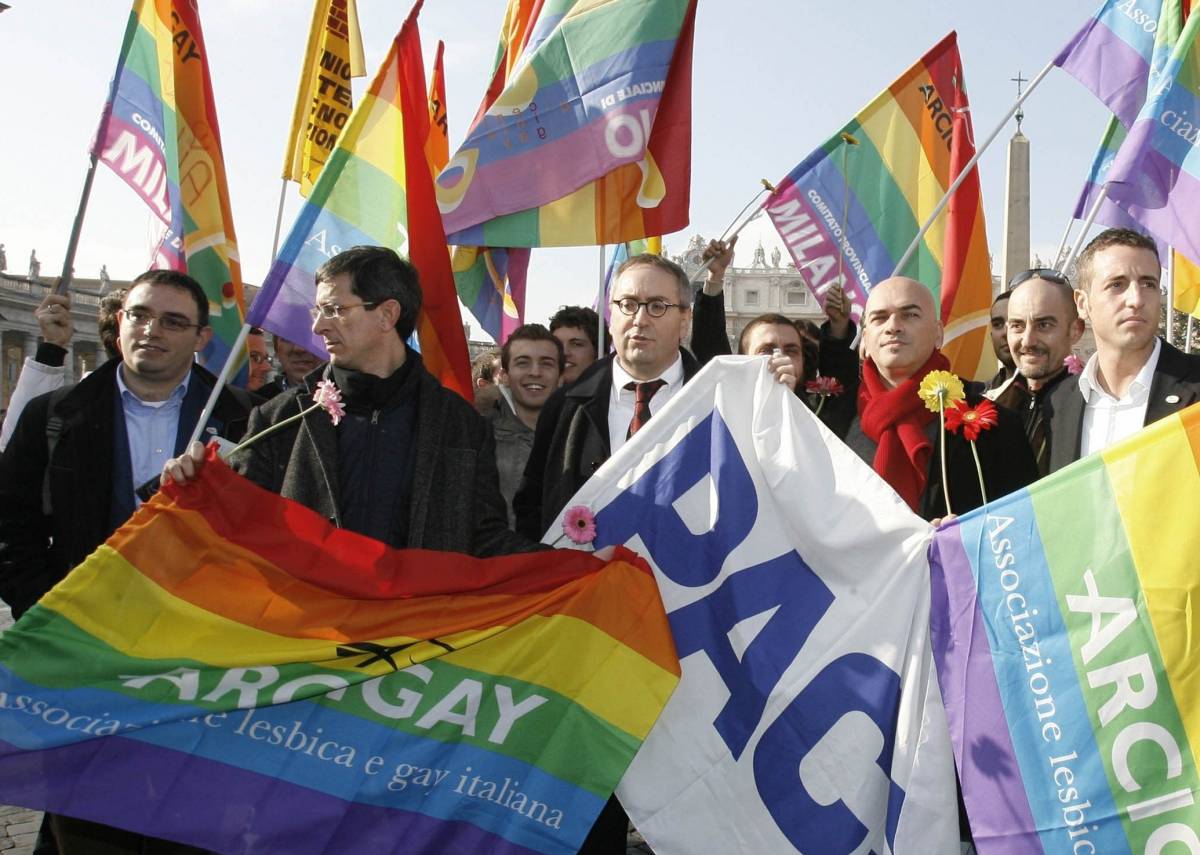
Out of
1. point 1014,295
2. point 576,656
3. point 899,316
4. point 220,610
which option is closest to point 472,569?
point 576,656

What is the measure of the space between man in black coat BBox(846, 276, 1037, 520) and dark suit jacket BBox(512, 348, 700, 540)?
65 cm

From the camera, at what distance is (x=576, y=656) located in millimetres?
3303

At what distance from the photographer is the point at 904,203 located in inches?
298

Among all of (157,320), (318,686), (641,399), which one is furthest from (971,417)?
(157,320)

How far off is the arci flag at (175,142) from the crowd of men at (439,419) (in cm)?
133

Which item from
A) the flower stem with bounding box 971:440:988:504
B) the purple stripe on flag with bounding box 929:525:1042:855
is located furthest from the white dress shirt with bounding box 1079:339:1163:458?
the purple stripe on flag with bounding box 929:525:1042:855

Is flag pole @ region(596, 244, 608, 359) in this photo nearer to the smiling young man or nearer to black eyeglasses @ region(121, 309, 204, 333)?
the smiling young man

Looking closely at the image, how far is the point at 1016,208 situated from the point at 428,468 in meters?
27.9

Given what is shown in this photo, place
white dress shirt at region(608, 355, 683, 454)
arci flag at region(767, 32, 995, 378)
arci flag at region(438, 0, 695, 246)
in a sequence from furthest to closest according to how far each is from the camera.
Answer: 1. arci flag at region(767, 32, 995, 378)
2. arci flag at region(438, 0, 695, 246)
3. white dress shirt at region(608, 355, 683, 454)

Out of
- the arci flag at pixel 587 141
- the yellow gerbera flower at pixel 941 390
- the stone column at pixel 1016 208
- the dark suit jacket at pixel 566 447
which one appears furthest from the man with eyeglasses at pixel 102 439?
the stone column at pixel 1016 208

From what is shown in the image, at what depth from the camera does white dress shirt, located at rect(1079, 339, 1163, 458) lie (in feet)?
11.8

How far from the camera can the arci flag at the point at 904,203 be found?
7.18 metres

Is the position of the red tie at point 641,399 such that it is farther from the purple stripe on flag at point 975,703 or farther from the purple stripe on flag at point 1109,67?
the purple stripe on flag at point 1109,67

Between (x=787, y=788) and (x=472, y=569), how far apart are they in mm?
1071
